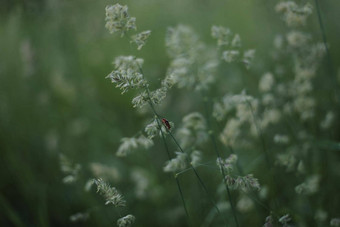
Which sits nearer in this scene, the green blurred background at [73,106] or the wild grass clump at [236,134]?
the wild grass clump at [236,134]

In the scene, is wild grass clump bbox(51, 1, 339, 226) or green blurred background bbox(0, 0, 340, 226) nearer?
wild grass clump bbox(51, 1, 339, 226)

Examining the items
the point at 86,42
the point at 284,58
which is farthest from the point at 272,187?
the point at 86,42

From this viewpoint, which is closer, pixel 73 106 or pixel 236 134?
pixel 236 134

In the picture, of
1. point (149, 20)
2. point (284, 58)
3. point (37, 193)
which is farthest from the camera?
point (149, 20)

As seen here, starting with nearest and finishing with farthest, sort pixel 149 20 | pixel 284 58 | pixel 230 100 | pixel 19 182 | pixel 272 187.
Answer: pixel 230 100 → pixel 272 187 → pixel 284 58 → pixel 19 182 → pixel 149 20

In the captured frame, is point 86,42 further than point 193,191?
Yes

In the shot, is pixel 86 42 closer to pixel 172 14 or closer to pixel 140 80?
pixel 172 14

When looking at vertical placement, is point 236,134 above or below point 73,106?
below

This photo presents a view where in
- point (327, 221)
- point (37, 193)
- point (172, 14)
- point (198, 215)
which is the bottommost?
point (327, 221)
